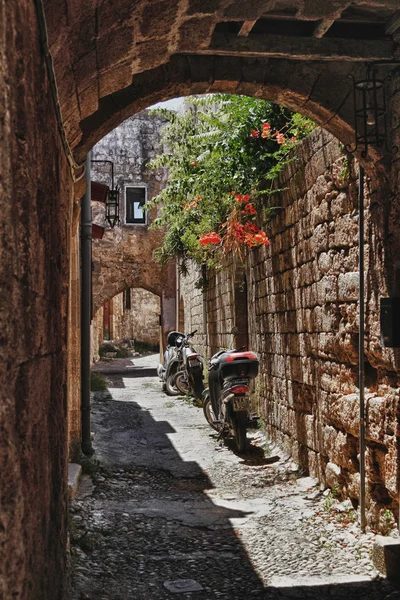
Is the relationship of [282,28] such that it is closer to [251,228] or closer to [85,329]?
[251,228]

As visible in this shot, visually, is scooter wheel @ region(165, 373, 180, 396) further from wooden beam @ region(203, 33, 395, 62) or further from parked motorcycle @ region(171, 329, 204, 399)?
wooden beam @ region(203, 33, 395, 62)

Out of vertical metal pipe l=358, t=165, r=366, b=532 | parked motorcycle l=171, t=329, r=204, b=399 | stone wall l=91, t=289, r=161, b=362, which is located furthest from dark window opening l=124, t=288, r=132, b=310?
vertical metal pipe l=358, t=165, r=366, b=532

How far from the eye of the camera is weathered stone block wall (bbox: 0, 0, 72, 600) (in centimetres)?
153

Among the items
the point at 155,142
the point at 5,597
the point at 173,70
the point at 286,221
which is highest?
the point at 155,142

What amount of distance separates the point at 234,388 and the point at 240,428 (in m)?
0.40

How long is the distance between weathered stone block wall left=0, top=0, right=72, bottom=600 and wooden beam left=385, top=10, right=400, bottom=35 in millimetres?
2080

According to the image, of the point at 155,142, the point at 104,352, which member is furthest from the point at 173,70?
the point at 104,352

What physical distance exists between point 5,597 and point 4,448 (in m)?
Answer: 0.31

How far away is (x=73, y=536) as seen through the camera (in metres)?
4.27

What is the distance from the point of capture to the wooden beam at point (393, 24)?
12.5ft

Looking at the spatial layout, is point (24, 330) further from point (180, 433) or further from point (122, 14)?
point (180, 433)

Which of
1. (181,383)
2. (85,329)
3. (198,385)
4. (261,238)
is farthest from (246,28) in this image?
(181,383)

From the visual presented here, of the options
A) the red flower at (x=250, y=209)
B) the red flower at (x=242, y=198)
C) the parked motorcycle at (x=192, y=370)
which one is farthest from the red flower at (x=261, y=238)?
the parked motorcycle at (x=192, y=370)

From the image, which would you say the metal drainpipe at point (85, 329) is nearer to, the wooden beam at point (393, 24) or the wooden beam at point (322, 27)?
the wooden beam at point (322, 27)
